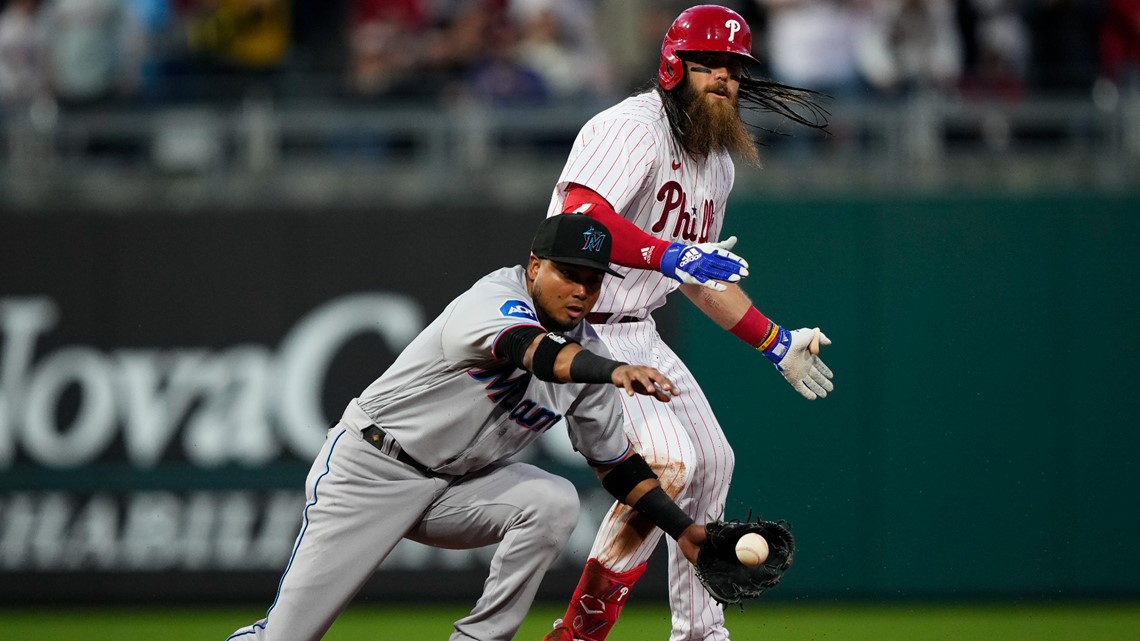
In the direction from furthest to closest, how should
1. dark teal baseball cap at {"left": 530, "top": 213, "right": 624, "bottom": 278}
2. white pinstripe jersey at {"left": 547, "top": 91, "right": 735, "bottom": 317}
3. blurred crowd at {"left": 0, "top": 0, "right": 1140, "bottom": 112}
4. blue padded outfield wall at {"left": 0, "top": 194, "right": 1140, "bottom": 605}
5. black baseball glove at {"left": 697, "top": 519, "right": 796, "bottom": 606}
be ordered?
1. blurred crowd at {"left": 0, "top": 0, "right": 1140, "bottom": 112}
2. blue padded outfield wall at {"left": 0, "top": 194, "right": 1140, "bottom": 605}
3. white pinstripe jersey at {"left": 547, "top": 91, "right": 735, "bottom": 317}
4. black baseball glove at {"left": 697, "top": 519, "right": 796, "bottom": 606}
5. dark teal baseball cap at {"left": 530, "top": 213, "right": 624, "bottom": 278}

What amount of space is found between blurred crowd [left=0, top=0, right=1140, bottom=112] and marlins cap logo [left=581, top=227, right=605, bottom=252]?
5.69m

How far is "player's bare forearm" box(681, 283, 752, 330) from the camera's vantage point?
21.3ft

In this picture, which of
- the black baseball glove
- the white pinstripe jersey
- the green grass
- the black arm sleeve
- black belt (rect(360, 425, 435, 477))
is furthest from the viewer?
the green grass

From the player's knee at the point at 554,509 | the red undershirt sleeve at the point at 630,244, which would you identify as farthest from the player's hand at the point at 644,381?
the player's knee at the point at 554,509

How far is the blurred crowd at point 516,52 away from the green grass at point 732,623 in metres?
3.70

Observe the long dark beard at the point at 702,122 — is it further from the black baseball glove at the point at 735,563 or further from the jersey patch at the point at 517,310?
the black baseball glove at the point at 735,563

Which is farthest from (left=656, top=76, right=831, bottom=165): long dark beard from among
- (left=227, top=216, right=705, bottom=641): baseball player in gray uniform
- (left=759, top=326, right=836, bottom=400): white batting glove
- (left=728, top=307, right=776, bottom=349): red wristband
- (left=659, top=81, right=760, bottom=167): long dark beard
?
(left=227, top=216, right=705, bottom=641): baseball player in gray uniform

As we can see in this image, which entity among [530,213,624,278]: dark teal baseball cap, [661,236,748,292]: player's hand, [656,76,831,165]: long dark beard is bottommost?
[661,236,748,292]: player's hand

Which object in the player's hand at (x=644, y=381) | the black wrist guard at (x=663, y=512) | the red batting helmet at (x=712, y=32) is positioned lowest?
the black wrist guard at (x=663, y=512)

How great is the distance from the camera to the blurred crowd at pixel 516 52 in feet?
36.6

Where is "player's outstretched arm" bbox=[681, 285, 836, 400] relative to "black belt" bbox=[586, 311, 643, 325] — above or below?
below

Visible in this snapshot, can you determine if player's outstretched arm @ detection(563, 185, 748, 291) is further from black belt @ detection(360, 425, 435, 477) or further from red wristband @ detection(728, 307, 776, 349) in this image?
black belt @ detection(360, 425, 435, 477)

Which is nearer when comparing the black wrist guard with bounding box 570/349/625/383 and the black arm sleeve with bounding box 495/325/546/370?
the black wrist guard with bounding box 570/349/625/383

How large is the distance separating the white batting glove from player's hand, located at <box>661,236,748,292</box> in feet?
2.63
